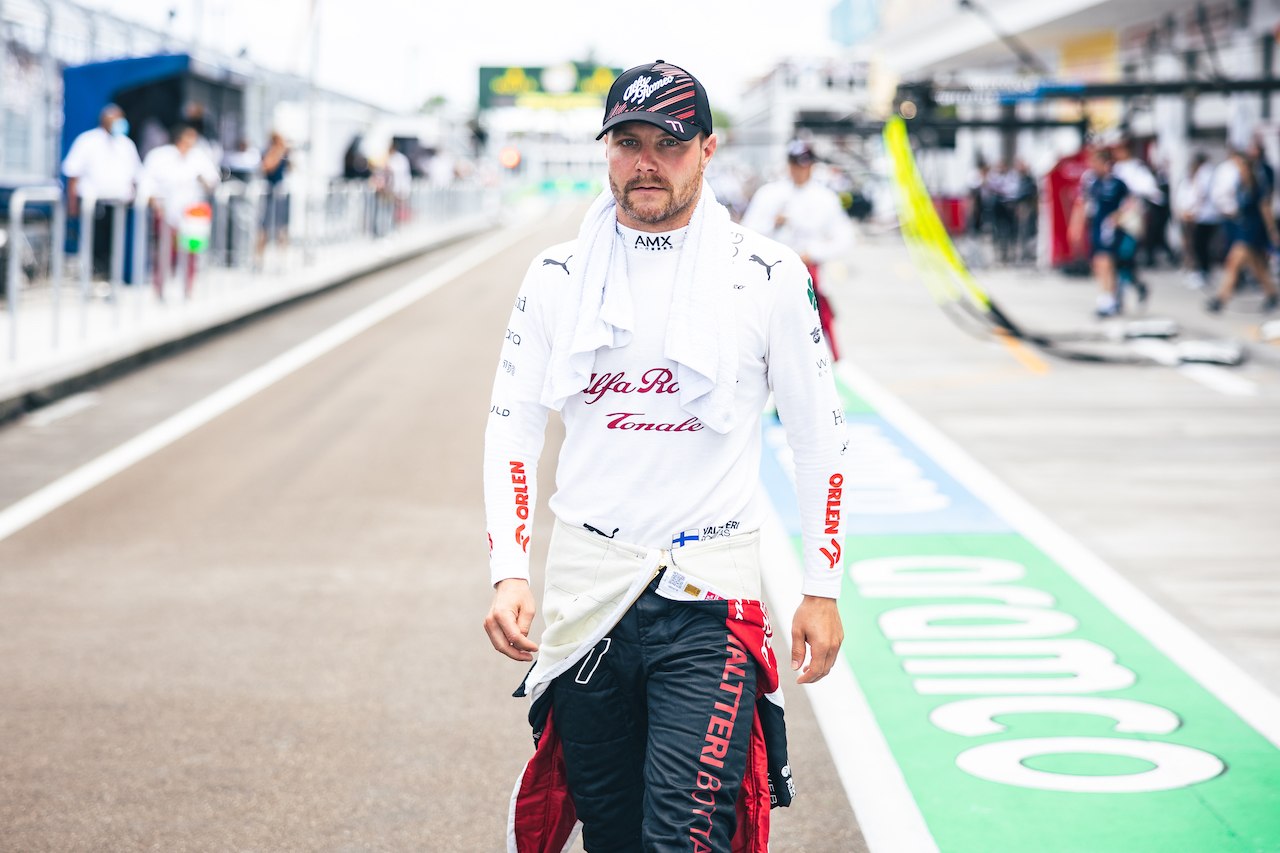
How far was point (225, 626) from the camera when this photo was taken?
5840 millimetres

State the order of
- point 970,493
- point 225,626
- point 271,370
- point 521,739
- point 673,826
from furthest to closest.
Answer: point 271,370 < point 970,493 < point 225,626 < point 521,739 < point 673,826

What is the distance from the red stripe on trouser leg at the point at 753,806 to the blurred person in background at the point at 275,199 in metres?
18.0

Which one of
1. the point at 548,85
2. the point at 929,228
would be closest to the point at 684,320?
the point at 929,228

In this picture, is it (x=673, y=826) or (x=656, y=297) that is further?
(x=656, y=297)

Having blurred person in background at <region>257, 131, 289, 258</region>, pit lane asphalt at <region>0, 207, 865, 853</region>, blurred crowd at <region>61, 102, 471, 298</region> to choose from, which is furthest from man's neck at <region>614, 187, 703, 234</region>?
blurred person in background at <region>257, 131, 289, 258</region>

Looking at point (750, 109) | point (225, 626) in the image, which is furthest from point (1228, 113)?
point (750, 109)

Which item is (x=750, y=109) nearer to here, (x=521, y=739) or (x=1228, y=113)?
(x=1228, y=113)

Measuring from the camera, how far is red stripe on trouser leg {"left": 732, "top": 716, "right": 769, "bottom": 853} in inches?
111

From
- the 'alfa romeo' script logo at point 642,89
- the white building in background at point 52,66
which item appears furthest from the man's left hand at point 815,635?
the white building in background at point 52,66

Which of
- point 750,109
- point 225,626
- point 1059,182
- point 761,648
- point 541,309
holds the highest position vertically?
point 750,109

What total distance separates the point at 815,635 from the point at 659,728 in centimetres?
36

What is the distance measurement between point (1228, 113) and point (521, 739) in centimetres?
2399

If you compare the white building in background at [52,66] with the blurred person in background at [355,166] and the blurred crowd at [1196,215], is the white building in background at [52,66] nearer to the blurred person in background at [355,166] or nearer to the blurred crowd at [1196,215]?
the blurred person in background at [355,166]

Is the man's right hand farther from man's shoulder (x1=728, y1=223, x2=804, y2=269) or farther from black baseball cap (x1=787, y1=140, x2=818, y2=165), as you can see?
black baseball cap (x1=787, y1=140, x2=818, y2=165)
